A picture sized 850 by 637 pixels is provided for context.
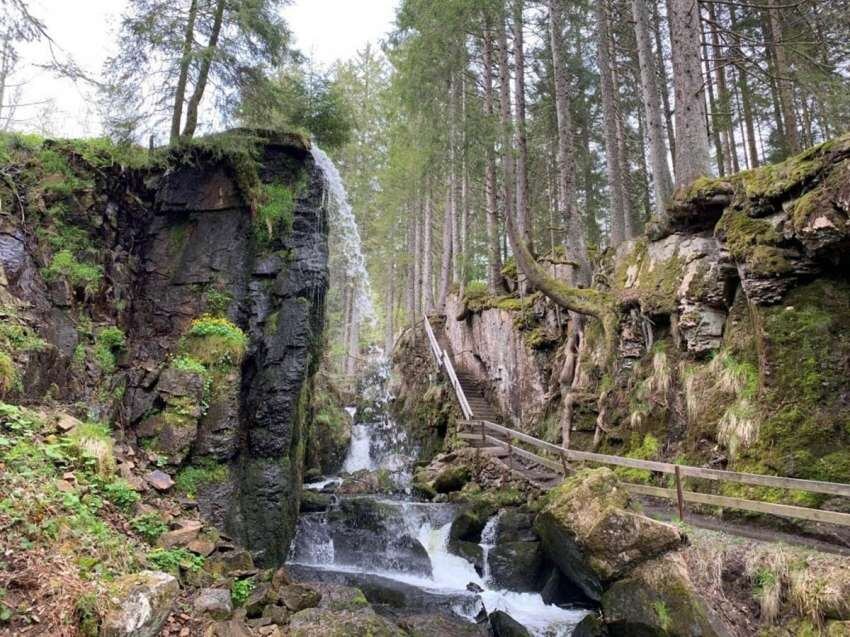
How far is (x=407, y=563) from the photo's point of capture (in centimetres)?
965

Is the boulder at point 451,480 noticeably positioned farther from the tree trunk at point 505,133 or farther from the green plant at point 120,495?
the green plant at point 120,495

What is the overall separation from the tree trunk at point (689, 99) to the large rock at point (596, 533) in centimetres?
665

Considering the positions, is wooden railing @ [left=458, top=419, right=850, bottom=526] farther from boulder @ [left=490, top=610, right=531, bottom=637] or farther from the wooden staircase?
boulder @ [left=490, top=610, right=531, bottom=637]

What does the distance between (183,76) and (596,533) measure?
11.9 m

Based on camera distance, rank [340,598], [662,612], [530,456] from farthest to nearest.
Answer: [530,456], [340,598], [662,612]

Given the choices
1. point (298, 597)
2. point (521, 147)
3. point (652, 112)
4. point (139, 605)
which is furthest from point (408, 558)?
point (521, 147)

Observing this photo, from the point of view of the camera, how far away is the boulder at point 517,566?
27.1 ft

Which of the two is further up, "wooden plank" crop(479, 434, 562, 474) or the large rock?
"wooden plank" crop(479, 434, 562, 474)

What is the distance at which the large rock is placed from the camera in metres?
6.29

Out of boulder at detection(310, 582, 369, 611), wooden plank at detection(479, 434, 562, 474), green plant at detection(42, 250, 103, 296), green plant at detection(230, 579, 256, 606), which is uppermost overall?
green plant at detection(42, 250, 103, 296)

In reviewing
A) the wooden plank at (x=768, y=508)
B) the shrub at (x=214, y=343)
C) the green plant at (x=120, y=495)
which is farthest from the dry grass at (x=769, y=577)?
the shrub at (x=214, y=343)

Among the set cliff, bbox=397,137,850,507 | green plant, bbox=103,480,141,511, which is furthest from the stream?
green plant, bbox=103,480,141,511

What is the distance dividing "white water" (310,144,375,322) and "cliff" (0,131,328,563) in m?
1.49

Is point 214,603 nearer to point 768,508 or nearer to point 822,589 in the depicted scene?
point 822,589
